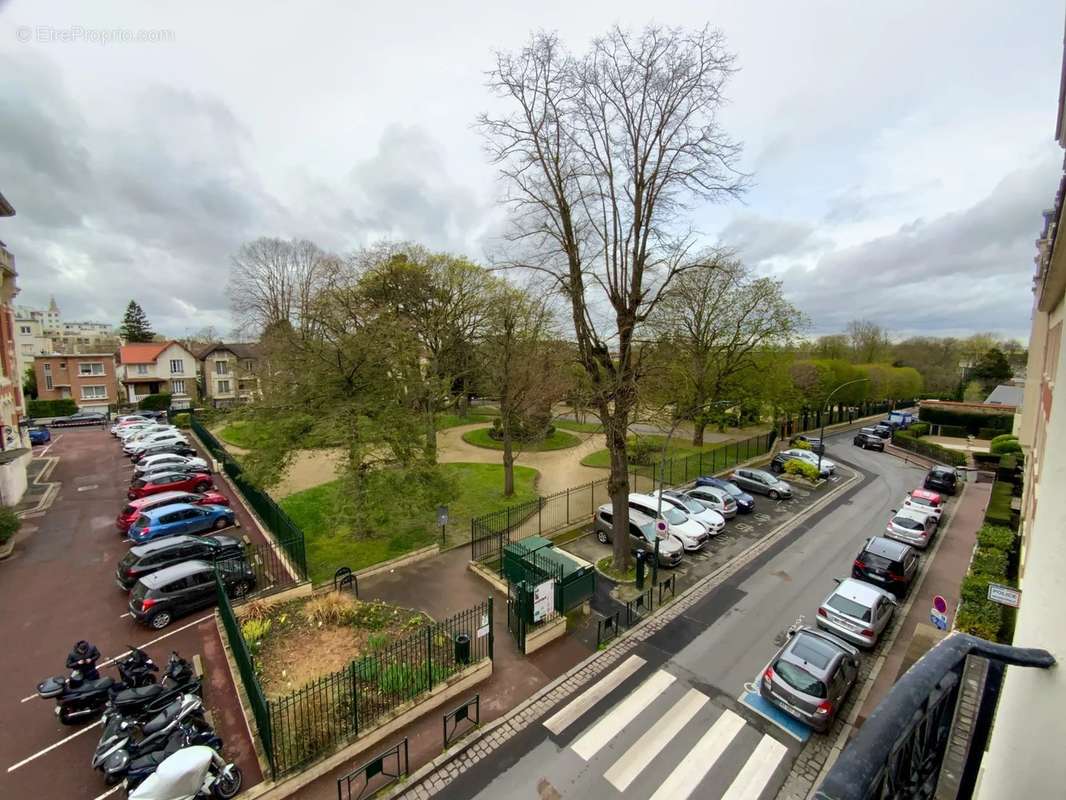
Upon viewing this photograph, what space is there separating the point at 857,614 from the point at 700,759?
6.24m

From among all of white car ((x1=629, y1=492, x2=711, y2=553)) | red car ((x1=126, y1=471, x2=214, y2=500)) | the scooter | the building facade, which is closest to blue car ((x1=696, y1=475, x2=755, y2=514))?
white car ((x1=629, y1=492, x2=711, y2=553))

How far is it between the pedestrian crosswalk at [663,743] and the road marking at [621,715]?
0.02 meters

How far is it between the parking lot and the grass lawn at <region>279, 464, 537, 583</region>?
81.0 inches

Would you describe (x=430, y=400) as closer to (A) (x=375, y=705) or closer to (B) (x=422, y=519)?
(B) (x=422, y=519)

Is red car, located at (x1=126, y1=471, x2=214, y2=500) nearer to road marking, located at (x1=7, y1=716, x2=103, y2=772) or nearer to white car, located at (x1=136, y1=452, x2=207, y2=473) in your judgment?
white car, located at (x1=136, y1=452, x2=207, y2=473)

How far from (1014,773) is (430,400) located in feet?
61.9

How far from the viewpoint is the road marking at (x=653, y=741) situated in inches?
338

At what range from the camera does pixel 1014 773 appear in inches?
92.9

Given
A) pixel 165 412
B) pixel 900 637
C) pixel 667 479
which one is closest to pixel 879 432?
pixel 667 479

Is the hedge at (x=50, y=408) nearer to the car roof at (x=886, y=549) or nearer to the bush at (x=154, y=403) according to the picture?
the bush at (x=154, y=403)

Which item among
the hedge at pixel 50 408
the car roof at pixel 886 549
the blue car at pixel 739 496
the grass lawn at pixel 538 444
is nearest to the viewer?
the car roof at pixel 886 549

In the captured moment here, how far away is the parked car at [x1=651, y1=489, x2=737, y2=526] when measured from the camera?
62.3 ft

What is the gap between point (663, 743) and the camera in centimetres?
925

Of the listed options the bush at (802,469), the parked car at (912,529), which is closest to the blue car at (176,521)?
the parked car at (912,529)
